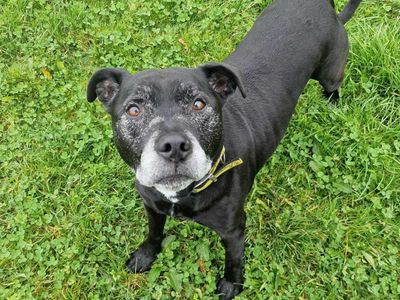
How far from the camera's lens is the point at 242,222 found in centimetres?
369

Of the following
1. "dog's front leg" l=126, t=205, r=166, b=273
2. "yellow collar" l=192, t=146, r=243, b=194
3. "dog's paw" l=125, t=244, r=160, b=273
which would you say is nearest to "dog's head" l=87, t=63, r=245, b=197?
"yellow collar" l=192, t=146, r=243, b=194

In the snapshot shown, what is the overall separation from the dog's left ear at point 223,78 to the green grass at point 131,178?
1.43 meters

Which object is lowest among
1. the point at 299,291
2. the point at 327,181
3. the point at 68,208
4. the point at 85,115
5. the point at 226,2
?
the point at 299,291

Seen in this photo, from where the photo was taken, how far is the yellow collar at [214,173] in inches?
127

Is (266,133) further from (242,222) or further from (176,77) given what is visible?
(176,77)

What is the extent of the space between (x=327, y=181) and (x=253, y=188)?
0.71m

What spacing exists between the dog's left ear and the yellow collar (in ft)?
1.36

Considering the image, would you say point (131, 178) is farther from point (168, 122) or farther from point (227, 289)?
point (168, 122)

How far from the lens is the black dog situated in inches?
115

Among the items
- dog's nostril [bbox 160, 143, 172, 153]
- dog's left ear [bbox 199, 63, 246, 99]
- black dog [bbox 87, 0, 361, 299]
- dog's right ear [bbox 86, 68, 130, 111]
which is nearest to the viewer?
dog's nostril [bbox 160, 143, 172, 153]

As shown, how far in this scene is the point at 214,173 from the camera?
3.27 meters

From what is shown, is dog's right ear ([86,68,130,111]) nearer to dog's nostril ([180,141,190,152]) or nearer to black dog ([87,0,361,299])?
black dog ([87,0,361,299])

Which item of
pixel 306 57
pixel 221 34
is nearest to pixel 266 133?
pixel 306 57

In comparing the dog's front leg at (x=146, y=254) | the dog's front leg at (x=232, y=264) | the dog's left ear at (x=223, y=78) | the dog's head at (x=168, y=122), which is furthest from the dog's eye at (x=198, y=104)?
the dog's front leg at (x=146, y=254)
